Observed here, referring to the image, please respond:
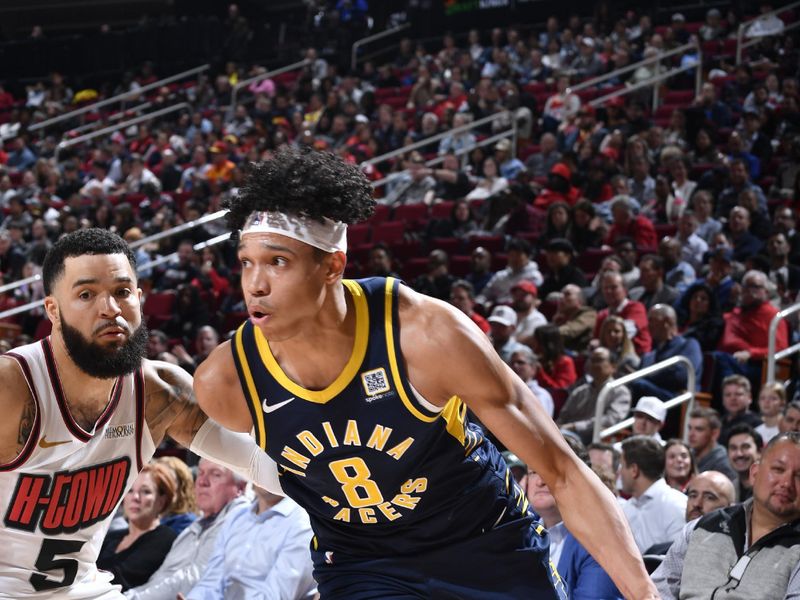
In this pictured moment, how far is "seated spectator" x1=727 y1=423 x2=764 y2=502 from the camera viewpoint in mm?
6527

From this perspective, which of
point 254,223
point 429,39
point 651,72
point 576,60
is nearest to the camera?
point 254,223

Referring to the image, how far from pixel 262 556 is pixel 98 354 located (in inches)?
106

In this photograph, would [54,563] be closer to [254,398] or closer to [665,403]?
[254,398]

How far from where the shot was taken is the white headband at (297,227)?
2.91 meters

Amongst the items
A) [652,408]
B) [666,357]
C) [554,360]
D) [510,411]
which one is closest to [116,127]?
[554,360]

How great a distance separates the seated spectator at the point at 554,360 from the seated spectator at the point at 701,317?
3.03ft

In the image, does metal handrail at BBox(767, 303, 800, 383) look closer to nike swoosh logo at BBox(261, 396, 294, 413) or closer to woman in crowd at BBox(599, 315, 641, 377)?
woman in crowd at BBox(599, 315, 641, 377)

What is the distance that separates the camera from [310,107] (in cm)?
1764

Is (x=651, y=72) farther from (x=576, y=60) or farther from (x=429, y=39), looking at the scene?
(x=429, y=39)

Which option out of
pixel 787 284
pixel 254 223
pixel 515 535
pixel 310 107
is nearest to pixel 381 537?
pixel 515 535

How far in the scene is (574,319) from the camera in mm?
9562

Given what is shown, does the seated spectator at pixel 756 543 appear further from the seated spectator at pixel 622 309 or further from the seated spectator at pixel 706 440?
the seated spectator at pixel 622 309

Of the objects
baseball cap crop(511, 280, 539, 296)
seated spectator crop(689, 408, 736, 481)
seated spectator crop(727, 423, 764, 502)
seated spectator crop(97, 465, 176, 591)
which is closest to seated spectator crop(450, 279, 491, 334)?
baseball cap crop(511, 280, 539, 296)

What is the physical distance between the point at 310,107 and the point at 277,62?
3606 mm
